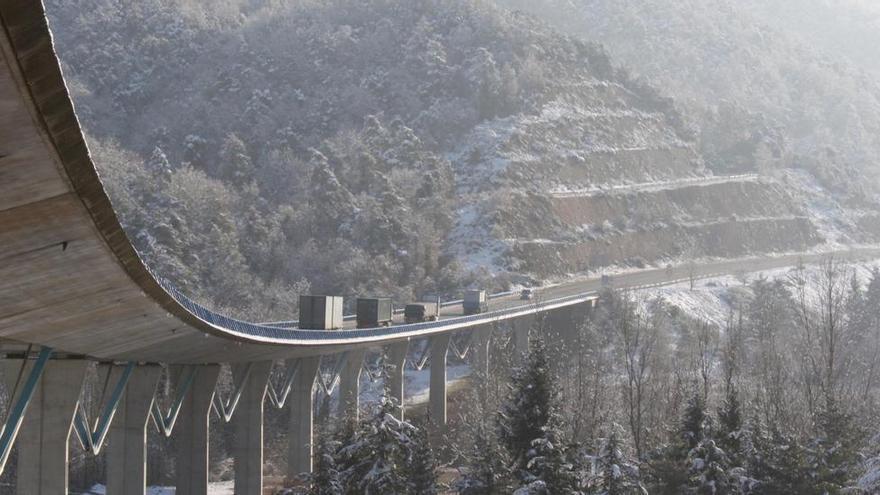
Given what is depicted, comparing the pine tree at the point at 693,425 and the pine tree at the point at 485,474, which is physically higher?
the pine tree at the point at 693,425

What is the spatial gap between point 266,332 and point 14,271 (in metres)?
23.5

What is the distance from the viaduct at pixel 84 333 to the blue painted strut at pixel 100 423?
74 mm

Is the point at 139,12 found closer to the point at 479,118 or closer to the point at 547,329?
the point at 479,118

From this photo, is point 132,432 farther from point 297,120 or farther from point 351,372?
point 297,120

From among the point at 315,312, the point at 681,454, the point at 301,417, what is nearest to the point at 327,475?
the point at 681,454

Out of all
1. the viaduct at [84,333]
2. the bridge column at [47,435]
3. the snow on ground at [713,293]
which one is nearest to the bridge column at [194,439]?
the viaduct at [84,333]

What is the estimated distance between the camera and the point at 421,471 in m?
36.1

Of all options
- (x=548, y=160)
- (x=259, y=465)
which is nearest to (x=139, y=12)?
(x=548, y=160)

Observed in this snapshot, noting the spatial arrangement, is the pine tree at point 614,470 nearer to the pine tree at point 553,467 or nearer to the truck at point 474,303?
the pine tree at point 553,467

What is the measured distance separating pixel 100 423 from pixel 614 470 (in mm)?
15340

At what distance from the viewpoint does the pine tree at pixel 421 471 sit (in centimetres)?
3575

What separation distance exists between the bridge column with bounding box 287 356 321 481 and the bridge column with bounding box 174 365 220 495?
10761mm

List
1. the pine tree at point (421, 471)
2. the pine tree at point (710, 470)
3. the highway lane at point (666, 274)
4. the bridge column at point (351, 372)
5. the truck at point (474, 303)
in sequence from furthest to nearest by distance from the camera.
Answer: the highway lane at point (666, 274) < the truck at point (474, 303) < the bridge column at point (351, 372) < the pine tree at point (421, 471) < the pine tree at point (710, 470)

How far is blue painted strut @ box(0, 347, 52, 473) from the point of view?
2503 cm
